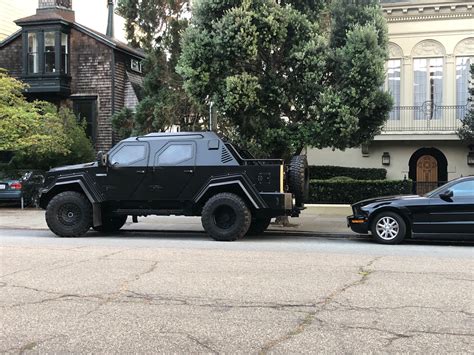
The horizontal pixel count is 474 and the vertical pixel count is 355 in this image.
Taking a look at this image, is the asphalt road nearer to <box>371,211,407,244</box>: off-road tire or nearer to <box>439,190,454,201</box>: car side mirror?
<box>371,211,407,244</box>: off-road tire

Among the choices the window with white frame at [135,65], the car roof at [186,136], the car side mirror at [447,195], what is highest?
the window with white frame at [135,65]

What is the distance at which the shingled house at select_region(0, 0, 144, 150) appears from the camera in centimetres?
2356

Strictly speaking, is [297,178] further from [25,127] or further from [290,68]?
[25,127]

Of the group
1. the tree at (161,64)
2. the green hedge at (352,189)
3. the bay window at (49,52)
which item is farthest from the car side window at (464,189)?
the bay window at (49,52)

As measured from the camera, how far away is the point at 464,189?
10797 mm

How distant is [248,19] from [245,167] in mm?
3504

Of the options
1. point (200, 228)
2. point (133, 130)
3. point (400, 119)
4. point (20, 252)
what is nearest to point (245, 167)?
point (200, 228)

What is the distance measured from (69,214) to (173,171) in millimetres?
2647

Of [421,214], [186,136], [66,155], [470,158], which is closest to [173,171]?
[186,136]

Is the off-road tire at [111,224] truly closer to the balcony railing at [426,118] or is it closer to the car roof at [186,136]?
the car roof at [186,136]

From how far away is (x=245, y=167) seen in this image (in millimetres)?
11141

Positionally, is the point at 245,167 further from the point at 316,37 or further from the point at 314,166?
the point at 314,166

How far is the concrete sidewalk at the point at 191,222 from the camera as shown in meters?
13.5

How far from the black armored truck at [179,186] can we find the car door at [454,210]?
2.79 meters
